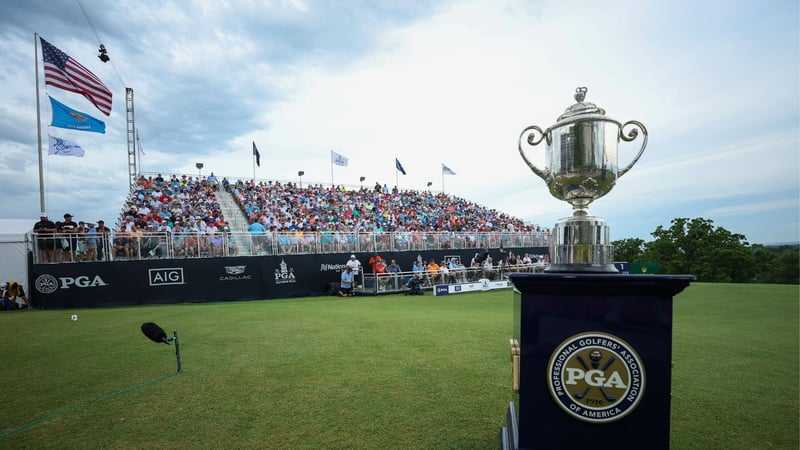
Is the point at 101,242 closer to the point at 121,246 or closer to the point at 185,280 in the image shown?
the point at 121,246

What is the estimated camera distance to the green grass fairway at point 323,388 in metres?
2.90

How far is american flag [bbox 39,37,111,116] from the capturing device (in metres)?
13.4

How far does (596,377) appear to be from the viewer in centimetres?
174

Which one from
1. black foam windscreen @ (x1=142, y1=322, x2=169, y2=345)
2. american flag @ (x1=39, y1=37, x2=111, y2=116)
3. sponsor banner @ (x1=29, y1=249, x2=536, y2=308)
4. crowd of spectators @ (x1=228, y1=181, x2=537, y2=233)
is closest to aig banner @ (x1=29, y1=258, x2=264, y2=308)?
sponsor banner @ (x1=29, y1=249, x2=536, y2=308)

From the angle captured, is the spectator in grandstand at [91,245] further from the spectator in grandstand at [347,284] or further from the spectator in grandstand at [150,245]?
the spectator in grandstand at [347,284]

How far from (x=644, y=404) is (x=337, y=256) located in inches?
630

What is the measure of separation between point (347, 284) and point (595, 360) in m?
14.4

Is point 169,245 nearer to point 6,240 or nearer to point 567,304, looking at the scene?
point 6,240

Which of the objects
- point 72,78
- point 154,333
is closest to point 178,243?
point 72,78

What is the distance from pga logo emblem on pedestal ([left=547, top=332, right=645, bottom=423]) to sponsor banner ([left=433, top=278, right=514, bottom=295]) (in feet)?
46.3

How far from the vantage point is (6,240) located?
12.3 metres

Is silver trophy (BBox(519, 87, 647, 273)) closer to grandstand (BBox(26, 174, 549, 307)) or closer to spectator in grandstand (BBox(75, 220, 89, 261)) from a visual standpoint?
grandstand (BBox(26, 174, 549, 307))

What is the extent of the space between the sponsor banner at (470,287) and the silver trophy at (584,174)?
46.2 ft

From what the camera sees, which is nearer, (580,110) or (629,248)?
(580,110)
